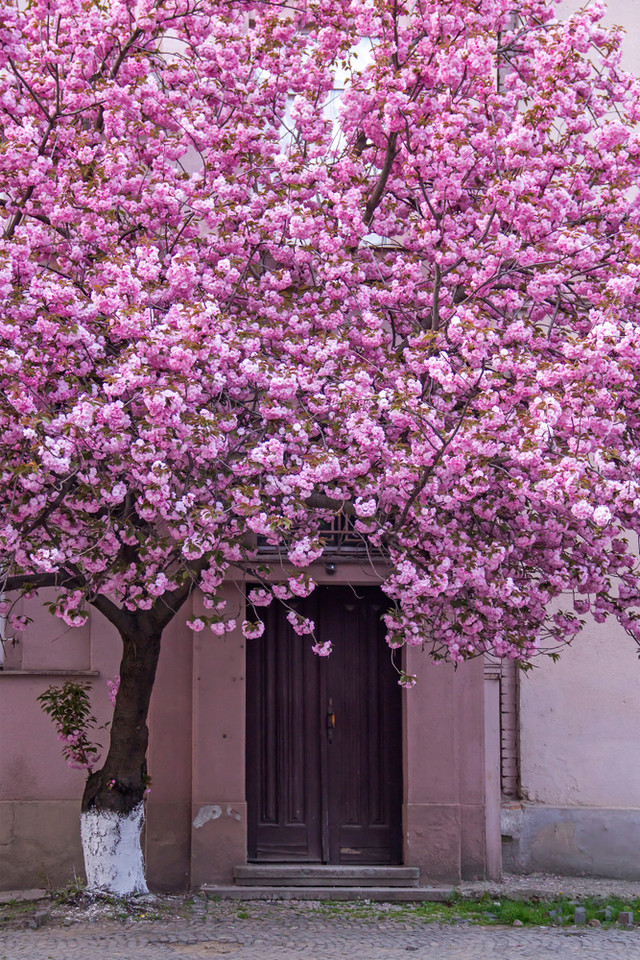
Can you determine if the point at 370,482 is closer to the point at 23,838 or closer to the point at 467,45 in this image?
the point at 467,45

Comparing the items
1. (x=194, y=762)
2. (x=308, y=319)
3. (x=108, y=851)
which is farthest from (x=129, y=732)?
(x=308, y=319)

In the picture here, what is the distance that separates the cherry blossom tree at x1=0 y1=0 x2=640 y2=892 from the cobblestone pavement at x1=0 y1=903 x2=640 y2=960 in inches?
28.0

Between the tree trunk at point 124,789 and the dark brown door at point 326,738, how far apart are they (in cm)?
186

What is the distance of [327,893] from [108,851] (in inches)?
87.6

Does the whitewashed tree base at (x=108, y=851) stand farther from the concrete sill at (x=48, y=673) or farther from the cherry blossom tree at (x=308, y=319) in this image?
the concrete sill at (x=48, y=673)

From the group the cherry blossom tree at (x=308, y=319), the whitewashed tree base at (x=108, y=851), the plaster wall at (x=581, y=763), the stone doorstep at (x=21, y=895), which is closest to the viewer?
the cherry blossom tree at (x=308, y=319)

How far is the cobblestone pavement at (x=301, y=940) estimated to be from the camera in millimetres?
7406

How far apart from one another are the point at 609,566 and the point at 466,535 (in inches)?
51.5

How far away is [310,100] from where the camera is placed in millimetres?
8836

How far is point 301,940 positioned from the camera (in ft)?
26.3

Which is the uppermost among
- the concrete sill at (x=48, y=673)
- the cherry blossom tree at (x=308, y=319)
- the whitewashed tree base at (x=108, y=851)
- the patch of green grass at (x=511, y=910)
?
the cherry blossom tree at (x=308, y=319)

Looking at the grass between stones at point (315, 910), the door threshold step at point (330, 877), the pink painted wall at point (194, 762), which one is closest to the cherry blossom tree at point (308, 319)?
the grass between stones at point (315, 910)

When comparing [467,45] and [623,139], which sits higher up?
[467,45]

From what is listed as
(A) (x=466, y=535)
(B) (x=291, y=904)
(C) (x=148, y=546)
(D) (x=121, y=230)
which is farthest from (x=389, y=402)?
(B) (x=291, y=904)
